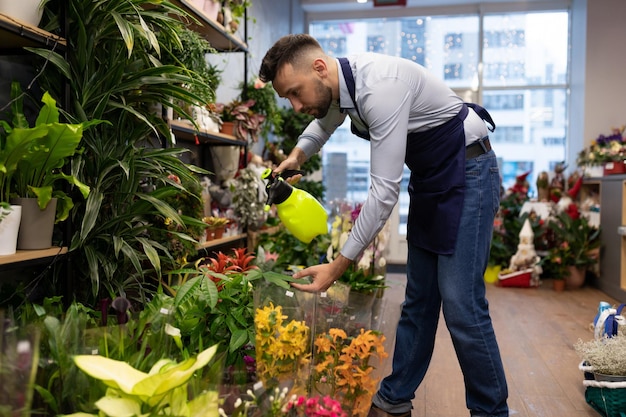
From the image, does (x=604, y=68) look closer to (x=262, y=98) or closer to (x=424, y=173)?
(x=262, y=98)

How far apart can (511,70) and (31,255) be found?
684 centimetres

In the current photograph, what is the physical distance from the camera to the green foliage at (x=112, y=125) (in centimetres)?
206

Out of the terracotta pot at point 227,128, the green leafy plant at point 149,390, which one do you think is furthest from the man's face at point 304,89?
the terracotta pot at point 227,128

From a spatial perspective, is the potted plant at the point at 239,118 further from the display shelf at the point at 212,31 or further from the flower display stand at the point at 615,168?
the flower display stand at the point at 615,168

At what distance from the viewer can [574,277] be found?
5574 millimetres

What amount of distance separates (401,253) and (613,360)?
5.23m

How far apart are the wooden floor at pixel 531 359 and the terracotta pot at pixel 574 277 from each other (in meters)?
0.29

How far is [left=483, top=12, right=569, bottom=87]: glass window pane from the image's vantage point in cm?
732

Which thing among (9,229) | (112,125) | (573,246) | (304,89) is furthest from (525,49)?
(9,229)

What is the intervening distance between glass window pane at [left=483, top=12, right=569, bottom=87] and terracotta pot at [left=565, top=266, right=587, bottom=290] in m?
2.85

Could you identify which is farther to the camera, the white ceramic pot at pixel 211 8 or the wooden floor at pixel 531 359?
the white ceramic pot at pixel 211 8

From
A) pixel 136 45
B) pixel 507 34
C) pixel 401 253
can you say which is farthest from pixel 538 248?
pixel 136 45

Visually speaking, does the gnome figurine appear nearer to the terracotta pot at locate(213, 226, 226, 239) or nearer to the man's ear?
the terracotta pot at locate(213, 226, 226, 239)

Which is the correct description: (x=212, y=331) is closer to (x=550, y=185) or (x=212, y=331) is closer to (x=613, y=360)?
(x=613, y=360)
